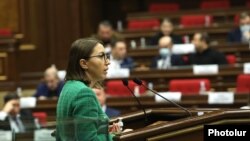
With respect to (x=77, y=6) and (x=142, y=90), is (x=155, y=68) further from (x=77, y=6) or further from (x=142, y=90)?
(x=77, y=6)

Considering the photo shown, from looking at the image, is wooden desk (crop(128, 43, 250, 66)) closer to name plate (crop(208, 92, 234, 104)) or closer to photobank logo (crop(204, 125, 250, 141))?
name plate (crop(208, 92, 234, 104))

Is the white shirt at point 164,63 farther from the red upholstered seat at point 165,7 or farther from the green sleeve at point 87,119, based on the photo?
the green sleeve at point 87,119

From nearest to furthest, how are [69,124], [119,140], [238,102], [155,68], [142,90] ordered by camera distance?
1. [69,124]
2. [119,140]
3. [238,102]
4. [142,90]
5. [155,68]

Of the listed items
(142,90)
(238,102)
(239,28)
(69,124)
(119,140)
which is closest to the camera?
(69,124)

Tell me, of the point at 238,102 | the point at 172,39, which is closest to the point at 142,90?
the point at 238,102

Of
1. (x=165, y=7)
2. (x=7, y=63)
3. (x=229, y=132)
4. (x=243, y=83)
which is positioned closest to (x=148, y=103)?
(x=243, y=83)

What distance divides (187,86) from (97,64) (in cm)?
450

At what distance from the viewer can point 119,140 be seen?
2.92 meters

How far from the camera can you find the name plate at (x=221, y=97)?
6516 mm

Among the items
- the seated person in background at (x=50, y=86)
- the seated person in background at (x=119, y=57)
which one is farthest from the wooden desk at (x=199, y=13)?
the seated person in background at (x=50, y=86)

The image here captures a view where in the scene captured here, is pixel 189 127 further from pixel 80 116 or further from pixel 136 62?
pixel 136 62

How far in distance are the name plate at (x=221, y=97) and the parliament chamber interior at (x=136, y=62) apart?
0.01 metres

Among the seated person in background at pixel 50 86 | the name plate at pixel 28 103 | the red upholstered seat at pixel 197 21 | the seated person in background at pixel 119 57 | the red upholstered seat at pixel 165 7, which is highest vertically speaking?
the red upholstered seat at pixel 165 7

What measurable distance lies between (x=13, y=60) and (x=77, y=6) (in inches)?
65.7
